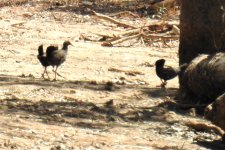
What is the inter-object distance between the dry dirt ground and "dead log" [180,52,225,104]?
0.35m

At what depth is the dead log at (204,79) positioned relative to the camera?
8.98 meters

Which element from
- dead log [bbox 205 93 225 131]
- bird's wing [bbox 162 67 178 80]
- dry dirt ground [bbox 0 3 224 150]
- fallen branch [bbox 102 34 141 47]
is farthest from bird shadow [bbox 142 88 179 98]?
fallen branch [bbox 102 34 141 47]

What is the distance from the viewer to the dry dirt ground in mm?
7480

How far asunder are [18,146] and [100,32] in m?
12.6

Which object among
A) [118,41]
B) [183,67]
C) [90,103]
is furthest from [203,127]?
[118,41]

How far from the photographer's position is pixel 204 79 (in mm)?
9242

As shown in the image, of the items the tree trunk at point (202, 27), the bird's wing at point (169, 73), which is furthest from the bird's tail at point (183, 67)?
the bird's wing at point (169, 73)

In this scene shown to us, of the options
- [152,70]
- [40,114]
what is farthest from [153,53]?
[40,114]

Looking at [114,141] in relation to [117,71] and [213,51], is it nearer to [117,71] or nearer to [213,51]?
[213,51]

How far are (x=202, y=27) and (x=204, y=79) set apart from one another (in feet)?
3.60

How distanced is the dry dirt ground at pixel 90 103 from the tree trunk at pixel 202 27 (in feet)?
2.87

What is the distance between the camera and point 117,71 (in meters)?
13.2

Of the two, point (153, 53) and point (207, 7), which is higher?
point (207, 7)

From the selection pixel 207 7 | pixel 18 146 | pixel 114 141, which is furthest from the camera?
pixel 207 7
